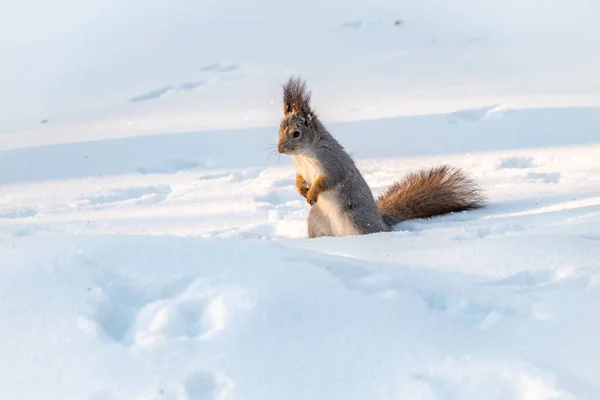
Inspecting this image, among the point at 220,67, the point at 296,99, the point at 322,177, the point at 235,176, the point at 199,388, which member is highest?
the point at 220,67

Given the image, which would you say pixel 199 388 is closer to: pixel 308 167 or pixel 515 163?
pixel 308 167

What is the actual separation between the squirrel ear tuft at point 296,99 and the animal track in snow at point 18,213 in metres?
1.82

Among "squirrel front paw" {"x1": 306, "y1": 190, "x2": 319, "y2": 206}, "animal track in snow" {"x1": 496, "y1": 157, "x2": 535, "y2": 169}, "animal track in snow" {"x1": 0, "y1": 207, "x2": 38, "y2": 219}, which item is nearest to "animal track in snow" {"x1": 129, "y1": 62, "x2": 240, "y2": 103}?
"animal track in snow" {"x1": 0, "y1": 207, "x2": 38, "y2": 219}

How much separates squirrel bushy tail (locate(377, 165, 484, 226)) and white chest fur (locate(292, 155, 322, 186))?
1.62ft

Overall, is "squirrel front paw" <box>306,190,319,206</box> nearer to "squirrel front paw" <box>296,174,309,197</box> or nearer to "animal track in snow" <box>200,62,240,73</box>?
"squirrel front paw" <box>296,174,309,197</box>

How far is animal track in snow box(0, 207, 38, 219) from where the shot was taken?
16.0 feet

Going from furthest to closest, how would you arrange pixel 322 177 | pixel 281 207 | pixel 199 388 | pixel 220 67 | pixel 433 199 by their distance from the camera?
pixel 220 67 < pixel 281 207 < pixel 433 199 < pixel 322 177 < pixel 199 388

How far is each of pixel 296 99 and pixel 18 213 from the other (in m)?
1.99

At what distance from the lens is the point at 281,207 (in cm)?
472

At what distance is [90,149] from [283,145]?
3.05 meters

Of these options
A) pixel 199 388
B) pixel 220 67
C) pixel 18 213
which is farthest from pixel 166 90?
pixel 199 388

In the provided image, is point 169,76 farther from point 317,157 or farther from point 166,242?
point 166,242

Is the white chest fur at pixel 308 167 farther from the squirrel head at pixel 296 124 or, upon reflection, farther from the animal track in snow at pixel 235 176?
the animal track in snow at pixel 235 176

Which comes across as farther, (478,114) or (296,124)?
(478,114)
